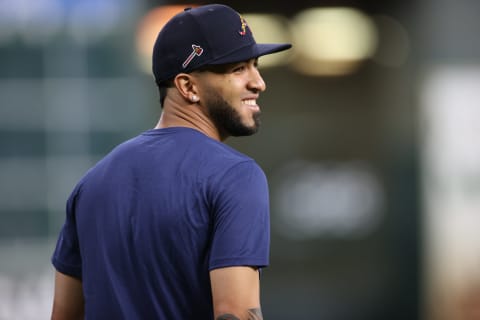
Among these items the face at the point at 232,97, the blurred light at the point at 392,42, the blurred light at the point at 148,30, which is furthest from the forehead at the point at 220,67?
the blurred light at the point at 392,42

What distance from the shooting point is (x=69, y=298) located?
3361 millimetres

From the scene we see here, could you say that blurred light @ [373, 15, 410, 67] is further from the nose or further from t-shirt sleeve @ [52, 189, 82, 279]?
t-shirt sleeve @ [52, 189, 82, 279]

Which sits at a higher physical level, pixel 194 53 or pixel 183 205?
pixel 194 53

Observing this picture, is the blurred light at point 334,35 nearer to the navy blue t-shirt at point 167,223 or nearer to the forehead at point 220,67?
the forehead at point 220,67

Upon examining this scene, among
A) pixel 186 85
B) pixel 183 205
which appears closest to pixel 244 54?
pixel 186 85

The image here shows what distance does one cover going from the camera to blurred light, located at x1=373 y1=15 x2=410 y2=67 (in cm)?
893

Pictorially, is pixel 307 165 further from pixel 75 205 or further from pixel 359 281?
pixel 75 205

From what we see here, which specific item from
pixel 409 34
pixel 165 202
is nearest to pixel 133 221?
pixel 165 202

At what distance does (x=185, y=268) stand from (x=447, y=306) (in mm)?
5997

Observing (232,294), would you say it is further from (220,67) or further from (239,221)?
(220,67)

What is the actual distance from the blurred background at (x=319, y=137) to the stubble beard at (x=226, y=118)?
531cm

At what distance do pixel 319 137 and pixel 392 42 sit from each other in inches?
43.7

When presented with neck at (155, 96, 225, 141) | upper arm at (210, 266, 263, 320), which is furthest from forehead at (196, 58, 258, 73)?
upper arm at (210, 266, 263, 320)

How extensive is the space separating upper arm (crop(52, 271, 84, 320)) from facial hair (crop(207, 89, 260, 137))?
69cm
